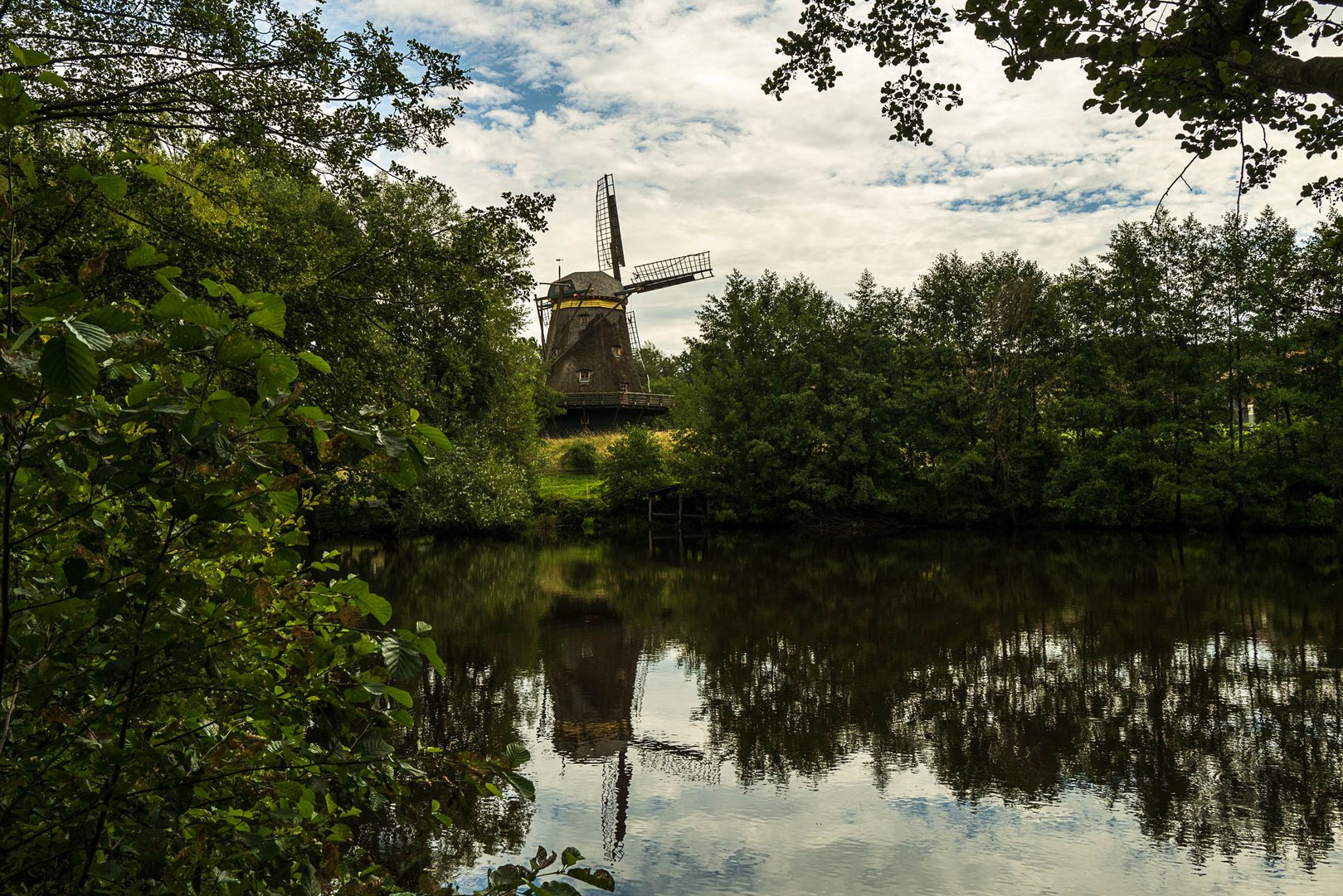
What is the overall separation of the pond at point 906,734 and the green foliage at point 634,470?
18628mm

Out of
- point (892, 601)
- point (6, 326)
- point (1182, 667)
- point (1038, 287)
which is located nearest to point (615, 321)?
point (1038, 287)

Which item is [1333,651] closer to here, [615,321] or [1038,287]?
[1038,287]

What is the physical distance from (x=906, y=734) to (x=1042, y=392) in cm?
2932

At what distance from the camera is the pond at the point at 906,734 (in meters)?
5.85

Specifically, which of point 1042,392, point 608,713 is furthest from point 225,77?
point 1042,392

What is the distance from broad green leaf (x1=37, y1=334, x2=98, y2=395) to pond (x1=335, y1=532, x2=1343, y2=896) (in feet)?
4.96

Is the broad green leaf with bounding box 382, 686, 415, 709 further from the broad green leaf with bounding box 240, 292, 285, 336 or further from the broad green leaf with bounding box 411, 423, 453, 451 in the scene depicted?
the broad green leaf with bounding box 240, 292, 285, 336

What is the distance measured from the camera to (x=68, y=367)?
137 centimetres

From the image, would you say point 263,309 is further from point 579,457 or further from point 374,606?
point 579,457

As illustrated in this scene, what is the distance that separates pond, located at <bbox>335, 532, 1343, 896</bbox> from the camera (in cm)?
585

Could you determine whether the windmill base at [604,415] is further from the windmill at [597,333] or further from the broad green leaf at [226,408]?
the broad green leaf at [226,408]

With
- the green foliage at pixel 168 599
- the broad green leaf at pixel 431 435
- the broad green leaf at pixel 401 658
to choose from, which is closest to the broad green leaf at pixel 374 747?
the green foliage at pixel 168 599

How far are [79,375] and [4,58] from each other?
8470 mm

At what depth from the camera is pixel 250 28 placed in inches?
321
